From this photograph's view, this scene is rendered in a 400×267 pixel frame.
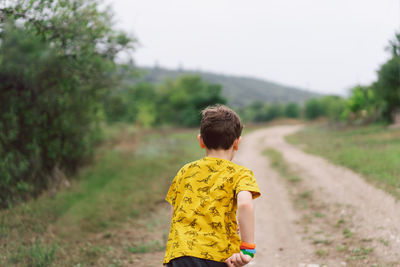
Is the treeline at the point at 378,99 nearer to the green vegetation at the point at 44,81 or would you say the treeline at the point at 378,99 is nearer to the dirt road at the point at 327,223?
the dirt road at the point at 327,223

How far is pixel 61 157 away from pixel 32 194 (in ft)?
5.92

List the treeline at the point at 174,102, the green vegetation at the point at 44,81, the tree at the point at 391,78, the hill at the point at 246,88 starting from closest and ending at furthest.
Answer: the green vegetation at the point at 44,81 → the tree at the point at 391,78 → the treeline at the point at 174,102 → the hill at the point at 246,88

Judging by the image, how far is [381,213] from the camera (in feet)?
19.5

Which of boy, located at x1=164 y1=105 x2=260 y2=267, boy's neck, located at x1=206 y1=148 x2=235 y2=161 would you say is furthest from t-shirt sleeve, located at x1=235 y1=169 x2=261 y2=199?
boy's neck, located at x1=206 y1=148 x2=235 y2=161

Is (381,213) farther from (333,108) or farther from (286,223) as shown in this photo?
(333,108)

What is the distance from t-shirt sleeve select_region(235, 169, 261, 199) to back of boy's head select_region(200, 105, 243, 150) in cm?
22

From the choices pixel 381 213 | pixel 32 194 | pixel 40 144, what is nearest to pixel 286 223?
pixel 381 213

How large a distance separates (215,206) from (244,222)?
0.22 metres

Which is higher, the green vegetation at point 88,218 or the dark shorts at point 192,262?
the dark shorts at point 192,262

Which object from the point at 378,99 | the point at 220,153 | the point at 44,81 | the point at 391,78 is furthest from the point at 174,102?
the point at 220,153

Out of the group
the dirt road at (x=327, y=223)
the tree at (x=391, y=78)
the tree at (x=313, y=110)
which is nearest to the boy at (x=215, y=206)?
the dirt road at (x=327, y=223)

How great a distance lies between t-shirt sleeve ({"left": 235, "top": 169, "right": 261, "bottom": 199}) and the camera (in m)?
2.07

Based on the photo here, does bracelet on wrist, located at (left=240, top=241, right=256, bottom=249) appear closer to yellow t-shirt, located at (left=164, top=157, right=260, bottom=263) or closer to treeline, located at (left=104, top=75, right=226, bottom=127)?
yellow t-shirt, located at (left=164, top=157, right=260, bottom=263)

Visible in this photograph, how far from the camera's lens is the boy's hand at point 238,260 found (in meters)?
2.02
